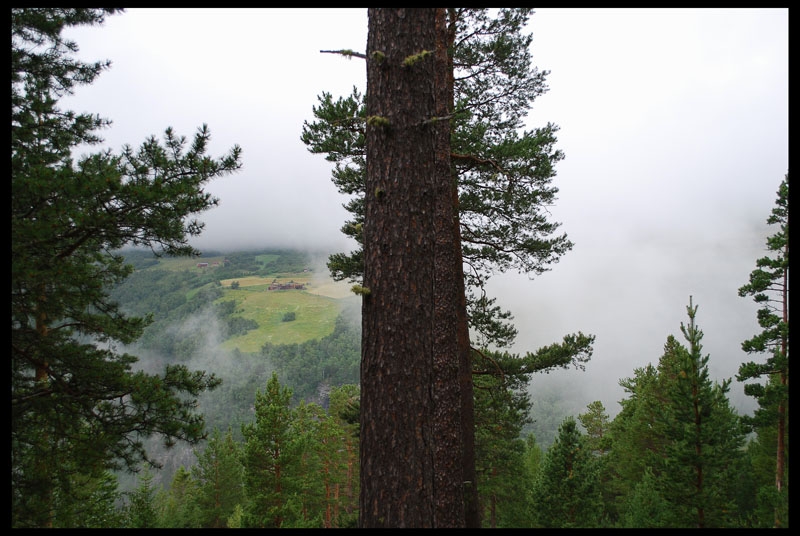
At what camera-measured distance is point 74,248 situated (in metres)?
4.28

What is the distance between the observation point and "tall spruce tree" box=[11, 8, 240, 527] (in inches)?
155

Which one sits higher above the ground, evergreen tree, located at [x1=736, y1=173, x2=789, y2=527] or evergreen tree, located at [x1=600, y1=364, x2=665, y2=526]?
evergreen tree, located at [x1=736, y1=173, x2=789, y2=527]

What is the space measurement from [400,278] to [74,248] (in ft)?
13.1

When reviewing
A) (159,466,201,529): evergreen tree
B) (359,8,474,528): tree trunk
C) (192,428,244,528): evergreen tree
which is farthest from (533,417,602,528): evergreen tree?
(192,428,244,528): evergreen tree

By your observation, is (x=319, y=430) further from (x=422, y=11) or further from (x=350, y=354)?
(x=350, y=354)

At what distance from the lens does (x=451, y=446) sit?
4.90m

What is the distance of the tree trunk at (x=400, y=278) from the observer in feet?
8.98

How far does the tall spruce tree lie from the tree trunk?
9.69ft

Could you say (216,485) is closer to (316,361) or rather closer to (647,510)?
(647,510)

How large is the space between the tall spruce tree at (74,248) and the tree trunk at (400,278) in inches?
116

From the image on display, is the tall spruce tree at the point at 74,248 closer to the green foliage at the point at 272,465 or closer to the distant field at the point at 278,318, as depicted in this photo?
the green foliage at the point at 272,465

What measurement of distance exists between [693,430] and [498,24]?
25.9 feet

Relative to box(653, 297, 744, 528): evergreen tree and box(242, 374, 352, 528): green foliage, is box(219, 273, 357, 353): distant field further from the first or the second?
box(653, 297, 744, 528): evergreen tree
